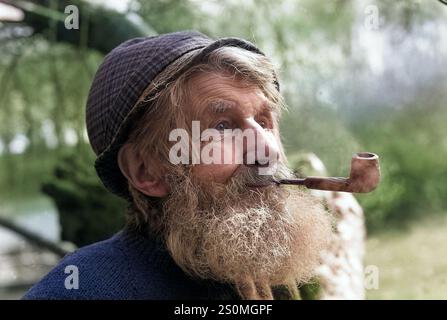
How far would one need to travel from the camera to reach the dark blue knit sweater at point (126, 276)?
3.71 feet

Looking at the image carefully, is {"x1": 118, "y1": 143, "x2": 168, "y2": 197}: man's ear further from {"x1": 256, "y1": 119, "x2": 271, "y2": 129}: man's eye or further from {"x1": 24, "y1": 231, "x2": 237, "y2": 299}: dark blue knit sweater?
{"x1": 256, "y1": 119, "x2": 271, "y2": 129}: man's eye

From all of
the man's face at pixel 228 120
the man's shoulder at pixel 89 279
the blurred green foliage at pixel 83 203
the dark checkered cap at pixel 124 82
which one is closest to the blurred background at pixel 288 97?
the blurred green foliage at pixel 83 203

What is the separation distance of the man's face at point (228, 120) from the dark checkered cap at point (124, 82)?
0.06 meters

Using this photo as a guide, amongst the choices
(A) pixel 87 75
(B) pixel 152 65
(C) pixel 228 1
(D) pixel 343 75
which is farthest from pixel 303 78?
(B) pixel 152 65

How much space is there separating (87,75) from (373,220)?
5.12 ft

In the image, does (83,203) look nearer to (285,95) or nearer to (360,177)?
(285,95)

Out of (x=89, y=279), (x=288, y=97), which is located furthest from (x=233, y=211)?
(x=288, y=97)

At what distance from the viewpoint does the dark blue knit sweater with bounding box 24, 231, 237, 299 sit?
113cm

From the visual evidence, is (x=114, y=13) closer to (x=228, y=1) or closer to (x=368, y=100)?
(x=228, y=1)

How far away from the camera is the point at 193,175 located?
118cm

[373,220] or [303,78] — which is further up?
[303,78]

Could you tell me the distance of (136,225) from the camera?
1.27 metres

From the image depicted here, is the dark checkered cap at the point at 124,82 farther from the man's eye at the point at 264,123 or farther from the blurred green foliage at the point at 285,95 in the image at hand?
the blurred green foliage at the point at 285,95

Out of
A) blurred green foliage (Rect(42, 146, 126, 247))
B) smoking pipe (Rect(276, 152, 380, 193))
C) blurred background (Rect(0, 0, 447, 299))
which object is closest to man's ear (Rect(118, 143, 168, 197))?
smoking pipe (Rect(276, 152, 380, 193))
